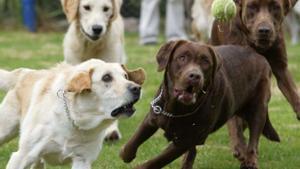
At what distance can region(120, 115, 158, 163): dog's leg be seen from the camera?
19.1ft

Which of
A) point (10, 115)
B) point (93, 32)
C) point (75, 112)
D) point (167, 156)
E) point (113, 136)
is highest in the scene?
point (75, 112)

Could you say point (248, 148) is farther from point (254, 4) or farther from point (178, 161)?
point (254, 4)

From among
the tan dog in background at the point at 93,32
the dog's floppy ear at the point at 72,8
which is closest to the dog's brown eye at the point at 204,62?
the tan dog in background at the point at 93,32

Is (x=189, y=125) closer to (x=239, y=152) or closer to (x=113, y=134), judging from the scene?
(x=239, y=152)

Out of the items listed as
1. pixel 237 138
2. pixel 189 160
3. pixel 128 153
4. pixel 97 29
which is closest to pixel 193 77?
pixel 128 153

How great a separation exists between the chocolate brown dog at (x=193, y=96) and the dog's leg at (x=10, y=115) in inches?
30.7

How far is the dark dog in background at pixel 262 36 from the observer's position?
6.64 metres

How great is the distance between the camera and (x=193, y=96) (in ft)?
17.7

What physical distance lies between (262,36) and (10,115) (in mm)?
2063

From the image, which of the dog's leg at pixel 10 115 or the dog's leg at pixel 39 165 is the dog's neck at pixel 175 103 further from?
the dog's leg at pixel 10 115

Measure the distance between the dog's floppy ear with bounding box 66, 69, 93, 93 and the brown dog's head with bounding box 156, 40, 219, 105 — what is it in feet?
1.88

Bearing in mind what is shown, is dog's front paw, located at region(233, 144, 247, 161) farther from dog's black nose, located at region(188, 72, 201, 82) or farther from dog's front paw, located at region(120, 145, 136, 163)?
dog's black nose, located at region(188, 72, 201, 82)

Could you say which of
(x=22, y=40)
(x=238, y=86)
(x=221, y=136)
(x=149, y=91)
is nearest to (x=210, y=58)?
(x=238, y=86)

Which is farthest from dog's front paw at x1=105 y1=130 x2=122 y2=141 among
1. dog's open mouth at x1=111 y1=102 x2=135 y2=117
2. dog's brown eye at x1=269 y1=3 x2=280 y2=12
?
dog's open mouth at x1=111 y1=102 x2=135 y2=117
